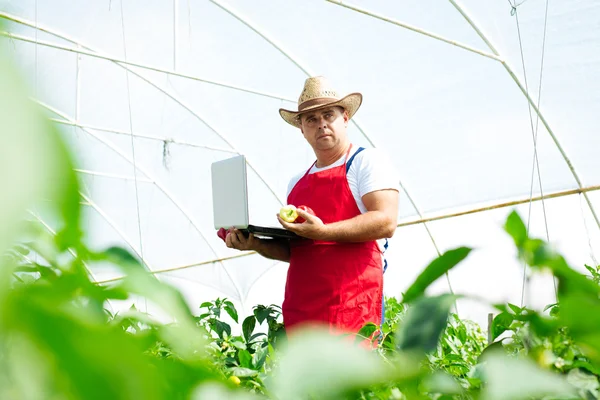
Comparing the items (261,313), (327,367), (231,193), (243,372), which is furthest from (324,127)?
(327,367)

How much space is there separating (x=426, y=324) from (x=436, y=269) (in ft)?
→ 0.15

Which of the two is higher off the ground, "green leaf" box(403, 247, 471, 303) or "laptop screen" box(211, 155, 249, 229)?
"laptop screen" box(211, 155, 249, 229)

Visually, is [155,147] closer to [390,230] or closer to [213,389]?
[390,230]

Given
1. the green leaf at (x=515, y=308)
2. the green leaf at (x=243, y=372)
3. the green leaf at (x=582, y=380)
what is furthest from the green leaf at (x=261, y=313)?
the green leaf at (x=582, y=380)

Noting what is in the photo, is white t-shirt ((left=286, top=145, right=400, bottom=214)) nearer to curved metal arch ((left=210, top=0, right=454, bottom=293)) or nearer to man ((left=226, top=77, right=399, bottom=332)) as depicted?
man ((left=226, top=77, right=399, bottom=332))

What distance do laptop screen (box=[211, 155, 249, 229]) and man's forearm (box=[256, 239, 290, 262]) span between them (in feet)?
0.59

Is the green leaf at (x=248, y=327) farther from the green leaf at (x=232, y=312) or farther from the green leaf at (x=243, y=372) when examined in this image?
the green leaf at (x=243, y=372)

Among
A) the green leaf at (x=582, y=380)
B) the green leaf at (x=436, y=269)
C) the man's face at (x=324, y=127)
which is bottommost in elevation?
the green leaf at (x=582, y=380)

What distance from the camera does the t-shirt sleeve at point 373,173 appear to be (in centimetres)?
255

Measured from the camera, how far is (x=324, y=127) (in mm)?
2783

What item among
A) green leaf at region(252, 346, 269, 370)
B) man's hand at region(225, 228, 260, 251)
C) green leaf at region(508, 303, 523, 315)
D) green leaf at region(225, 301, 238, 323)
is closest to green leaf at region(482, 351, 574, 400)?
green leaf at region(508, 303, 523, 315)

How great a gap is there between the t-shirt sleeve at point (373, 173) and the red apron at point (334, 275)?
0.26 feet

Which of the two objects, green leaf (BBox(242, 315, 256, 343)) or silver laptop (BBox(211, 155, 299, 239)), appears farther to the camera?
silver laptop (BBox(211, 155, 299, 239))

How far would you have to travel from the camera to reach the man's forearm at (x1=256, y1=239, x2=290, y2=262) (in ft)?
8.89
